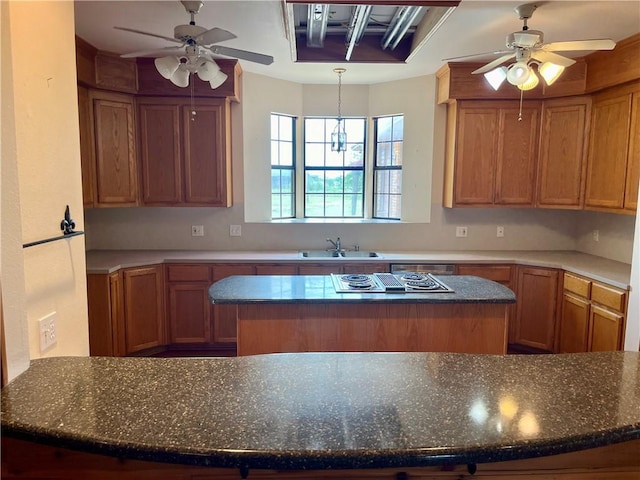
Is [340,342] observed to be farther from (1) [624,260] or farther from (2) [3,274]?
(1) [624,260]

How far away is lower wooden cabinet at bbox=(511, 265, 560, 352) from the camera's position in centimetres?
367

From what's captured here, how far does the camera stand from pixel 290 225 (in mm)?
4363

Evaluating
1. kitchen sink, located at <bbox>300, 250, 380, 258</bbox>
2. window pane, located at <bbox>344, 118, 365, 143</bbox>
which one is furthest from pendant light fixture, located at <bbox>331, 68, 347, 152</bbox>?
kitchen sink, located at <bbox>300, 250, 380, 258</bbox>

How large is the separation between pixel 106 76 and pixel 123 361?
292cm

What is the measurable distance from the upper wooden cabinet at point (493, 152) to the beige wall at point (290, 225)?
28 centimetres

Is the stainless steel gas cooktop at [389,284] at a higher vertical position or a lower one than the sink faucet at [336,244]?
lower

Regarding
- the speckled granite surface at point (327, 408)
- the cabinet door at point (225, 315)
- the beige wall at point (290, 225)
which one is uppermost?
the beige wall at point (290, 225)

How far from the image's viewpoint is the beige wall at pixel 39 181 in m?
1.24

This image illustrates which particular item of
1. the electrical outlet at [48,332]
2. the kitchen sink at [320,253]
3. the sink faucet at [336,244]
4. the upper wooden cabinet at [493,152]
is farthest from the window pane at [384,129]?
the electrical outlet at [48,332]

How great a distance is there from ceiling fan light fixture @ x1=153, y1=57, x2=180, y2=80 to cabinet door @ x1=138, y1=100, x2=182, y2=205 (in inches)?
56.7

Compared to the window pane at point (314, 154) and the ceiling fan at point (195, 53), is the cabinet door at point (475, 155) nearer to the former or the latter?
the window pane at point (314, 154)

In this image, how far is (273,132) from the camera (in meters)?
4.50

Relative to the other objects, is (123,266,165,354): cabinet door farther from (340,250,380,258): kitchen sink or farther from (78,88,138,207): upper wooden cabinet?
(340,250,380,258): kitchen sink

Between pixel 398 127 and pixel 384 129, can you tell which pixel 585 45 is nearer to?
pixel 398 127
